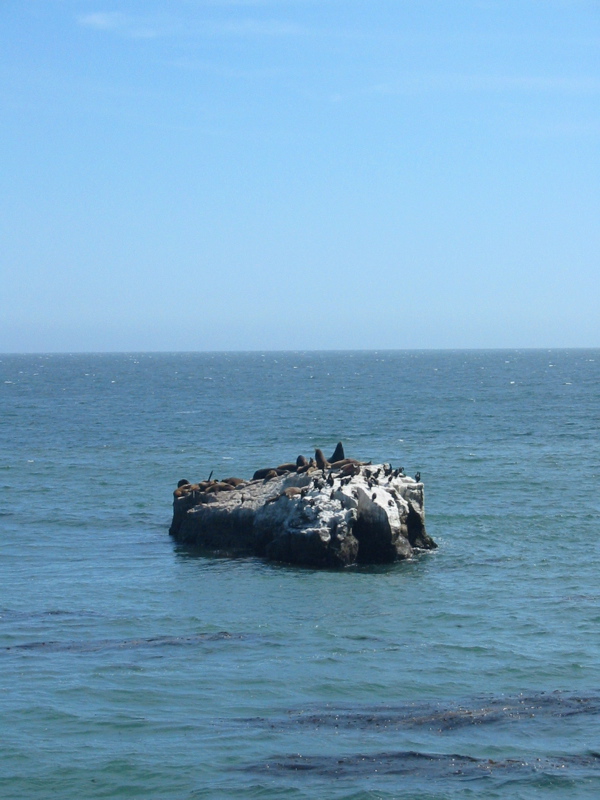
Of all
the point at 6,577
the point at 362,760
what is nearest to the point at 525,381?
the point at 6,577

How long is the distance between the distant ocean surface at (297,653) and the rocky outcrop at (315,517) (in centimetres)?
72

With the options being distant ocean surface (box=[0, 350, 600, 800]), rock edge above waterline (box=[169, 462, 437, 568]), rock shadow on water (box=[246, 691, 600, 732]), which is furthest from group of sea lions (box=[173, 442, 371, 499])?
rock shadow on water (box=[246, 691, 600, 732])

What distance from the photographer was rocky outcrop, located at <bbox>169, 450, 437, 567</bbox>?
25688 mm

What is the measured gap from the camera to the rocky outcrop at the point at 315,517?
2569cm

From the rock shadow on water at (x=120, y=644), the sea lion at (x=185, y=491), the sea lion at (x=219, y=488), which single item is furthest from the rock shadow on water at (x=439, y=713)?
the sea lion at (x=185, y=491)

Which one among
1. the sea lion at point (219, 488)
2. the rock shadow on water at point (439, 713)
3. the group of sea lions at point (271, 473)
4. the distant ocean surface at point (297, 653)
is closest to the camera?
the distant ocean surface at point (297, 653)

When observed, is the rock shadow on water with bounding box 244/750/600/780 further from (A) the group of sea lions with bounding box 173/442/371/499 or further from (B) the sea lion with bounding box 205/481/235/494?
(B) the sea lion with bounding box 205/481/235/494

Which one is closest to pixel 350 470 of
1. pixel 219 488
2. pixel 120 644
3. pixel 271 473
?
pixel 271 473

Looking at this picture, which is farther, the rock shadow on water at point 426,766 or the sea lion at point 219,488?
the sea lion at point 219,488

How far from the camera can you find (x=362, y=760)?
44.5 ft

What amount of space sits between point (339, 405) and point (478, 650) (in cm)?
6318

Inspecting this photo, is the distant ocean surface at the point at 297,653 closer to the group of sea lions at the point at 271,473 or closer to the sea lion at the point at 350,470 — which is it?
the group of sea lions at the point at 271,473

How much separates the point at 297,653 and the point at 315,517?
7.31 metres

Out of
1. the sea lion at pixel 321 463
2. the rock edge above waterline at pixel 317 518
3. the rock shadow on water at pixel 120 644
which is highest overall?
the sea lion at pixel 321 463
